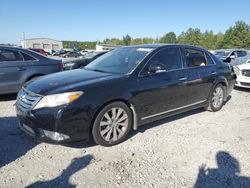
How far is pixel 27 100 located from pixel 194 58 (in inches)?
138

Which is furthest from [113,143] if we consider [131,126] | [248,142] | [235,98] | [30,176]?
[235,98]

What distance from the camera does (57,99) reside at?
11.5ft

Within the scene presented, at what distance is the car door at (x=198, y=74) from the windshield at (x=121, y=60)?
102cm

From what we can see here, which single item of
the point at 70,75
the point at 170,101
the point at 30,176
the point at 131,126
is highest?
the point at 70,75

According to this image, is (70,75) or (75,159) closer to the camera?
(75,159)

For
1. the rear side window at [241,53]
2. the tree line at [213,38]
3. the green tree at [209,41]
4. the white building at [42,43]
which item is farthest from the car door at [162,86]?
the white building at [42,43]

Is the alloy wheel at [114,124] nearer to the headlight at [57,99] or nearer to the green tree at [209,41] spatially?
the headlight at [57,99]

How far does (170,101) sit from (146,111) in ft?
2.06

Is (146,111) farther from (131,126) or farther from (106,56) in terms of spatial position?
(106,56)

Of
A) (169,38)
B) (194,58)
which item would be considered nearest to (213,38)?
(169,38)

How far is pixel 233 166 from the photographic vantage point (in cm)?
344

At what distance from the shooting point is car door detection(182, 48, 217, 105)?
511 cm

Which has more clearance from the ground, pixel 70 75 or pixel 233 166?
pixel 70 75

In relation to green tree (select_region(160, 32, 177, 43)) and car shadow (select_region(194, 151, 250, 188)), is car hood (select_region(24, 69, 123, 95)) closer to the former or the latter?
car shadow (select_region(194, 151, 250, 188))
